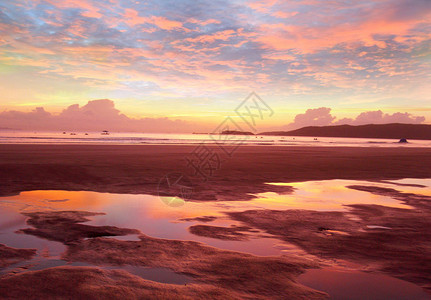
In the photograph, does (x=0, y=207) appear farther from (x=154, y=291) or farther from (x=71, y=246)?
(x=154, y=291)

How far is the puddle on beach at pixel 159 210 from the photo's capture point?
17.4ft

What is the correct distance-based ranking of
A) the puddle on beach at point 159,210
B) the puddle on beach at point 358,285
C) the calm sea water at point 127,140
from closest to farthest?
the puddle on beach at point 358,285
the puddle on beach at point 159,210
the calm sea water at point 127,140

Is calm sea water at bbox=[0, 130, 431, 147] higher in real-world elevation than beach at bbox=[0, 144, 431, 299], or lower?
higher

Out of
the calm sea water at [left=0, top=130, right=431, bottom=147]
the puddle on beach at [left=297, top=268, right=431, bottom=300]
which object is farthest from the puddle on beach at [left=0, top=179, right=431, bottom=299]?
the calm sea water at [left=0, top=130, right=431, bottom=147]

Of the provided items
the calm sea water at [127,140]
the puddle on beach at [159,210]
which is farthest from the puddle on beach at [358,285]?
the calm sea water at [127,140]

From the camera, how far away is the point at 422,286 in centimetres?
429

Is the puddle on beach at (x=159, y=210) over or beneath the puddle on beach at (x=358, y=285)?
over

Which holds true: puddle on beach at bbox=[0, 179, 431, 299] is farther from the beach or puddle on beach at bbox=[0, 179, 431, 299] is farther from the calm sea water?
the calm sea water

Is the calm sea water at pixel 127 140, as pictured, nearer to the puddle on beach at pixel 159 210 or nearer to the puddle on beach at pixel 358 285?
the puddle on beach at pixel 159 210

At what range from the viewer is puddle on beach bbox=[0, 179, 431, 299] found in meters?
5.31

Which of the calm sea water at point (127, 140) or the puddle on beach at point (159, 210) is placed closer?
the puddle on beach at point (159, 210)

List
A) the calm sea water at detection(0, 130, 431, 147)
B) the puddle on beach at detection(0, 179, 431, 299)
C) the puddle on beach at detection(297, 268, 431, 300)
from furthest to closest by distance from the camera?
Result: the calm sea water at detection(0, 130, 431, 147)
the puddle on beach at detection(0, 179, 431, 299)
the puddle on beach at detection(297, 268, 431, 300)

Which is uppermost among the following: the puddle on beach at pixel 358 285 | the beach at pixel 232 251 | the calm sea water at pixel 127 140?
the calm sea water at pixel 127 140

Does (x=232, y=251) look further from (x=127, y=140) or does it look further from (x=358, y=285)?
(x=127, y=140)
